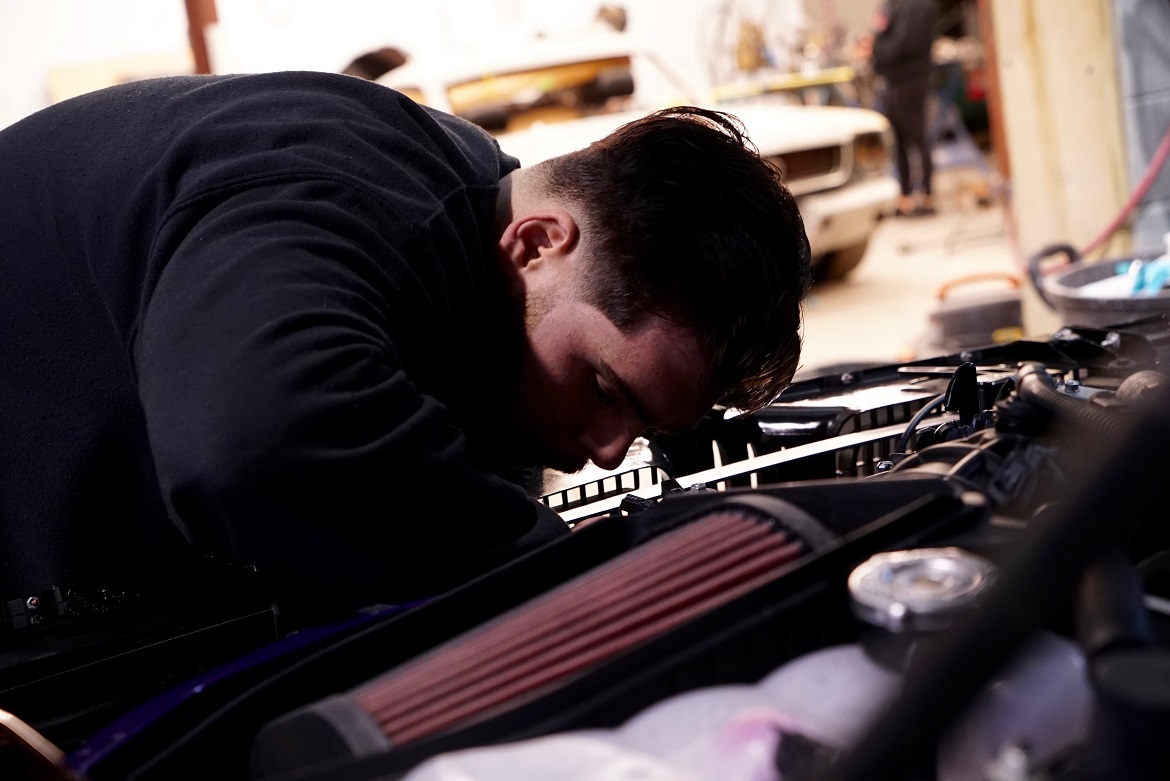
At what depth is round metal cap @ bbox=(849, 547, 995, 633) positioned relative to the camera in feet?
1.76

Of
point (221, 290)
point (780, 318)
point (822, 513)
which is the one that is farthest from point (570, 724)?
point (780, 318)

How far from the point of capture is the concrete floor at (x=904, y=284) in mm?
4348

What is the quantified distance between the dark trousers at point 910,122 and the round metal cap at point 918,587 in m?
7.35

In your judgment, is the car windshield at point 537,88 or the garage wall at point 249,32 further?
the garage wall at point 249,32

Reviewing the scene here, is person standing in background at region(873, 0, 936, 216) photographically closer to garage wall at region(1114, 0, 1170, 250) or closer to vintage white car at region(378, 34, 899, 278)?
vintage white car at region(378, 34, 899, 278)

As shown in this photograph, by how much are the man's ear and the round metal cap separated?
67cm

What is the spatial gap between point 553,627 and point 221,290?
40 centimetres

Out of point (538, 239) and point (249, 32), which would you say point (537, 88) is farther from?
point (538, 239)

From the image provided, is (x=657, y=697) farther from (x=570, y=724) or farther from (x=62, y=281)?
(x=62, y=281)

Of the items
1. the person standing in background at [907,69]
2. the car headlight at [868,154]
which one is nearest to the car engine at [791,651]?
the car headlight at [868,154]

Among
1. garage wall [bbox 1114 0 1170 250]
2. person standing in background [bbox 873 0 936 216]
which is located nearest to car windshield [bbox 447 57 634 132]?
garage wall [bbox 1114 0 1170 250]

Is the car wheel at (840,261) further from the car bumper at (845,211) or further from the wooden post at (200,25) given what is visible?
the wooden post at (200,25)

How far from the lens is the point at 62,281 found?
112cm

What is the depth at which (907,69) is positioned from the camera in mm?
7336
